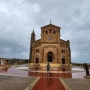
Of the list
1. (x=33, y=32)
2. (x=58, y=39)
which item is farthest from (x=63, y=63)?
(x=33, y=32)

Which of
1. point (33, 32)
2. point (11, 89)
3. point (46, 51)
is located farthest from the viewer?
point (33, 32)

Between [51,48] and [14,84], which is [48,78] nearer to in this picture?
[14,84]

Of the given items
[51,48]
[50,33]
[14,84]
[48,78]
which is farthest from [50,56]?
[14,84]

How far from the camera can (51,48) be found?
63812 mm

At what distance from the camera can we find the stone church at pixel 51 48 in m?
63.5

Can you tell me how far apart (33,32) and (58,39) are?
19.9 metres

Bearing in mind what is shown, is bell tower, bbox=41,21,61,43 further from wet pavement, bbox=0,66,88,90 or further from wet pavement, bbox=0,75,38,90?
wet pavement, bbox=0,75,38,90

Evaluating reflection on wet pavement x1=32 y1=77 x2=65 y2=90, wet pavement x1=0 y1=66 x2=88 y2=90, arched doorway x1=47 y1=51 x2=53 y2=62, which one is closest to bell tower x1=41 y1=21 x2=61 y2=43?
arched doorway x1=47 y1=51 x2=53 y2=62

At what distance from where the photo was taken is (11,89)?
12188 mm

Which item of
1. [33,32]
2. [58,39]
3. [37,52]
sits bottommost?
[37,52]

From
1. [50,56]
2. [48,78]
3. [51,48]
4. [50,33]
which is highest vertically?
[50,33]

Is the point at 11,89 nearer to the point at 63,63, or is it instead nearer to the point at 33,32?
the point at 63,63

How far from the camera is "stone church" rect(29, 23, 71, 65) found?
63.5m

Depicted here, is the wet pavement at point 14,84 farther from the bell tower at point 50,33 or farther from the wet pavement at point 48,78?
the bell tower at point 50,33
